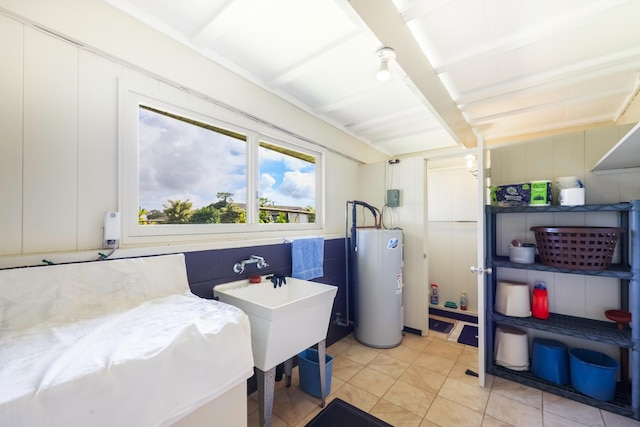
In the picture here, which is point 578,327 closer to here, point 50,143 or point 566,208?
point 566,208

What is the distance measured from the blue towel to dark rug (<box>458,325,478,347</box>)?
177cm

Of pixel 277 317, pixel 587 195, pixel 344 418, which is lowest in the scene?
pixel 344 418

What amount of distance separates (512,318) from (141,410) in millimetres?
2428

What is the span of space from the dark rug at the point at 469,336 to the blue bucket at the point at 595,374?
89 centimetres

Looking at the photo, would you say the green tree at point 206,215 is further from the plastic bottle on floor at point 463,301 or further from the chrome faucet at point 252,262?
the plastic bottle on floor at point 463,301

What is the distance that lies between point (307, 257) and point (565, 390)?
83.5 inches

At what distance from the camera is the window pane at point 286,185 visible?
2301 millimetres

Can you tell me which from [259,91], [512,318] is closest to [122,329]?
[259,91]

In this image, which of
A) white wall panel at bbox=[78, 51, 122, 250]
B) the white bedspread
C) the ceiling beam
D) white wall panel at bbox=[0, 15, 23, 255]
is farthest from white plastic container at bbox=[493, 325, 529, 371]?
white wall panel at bbox=[0, 15, 23, 255]

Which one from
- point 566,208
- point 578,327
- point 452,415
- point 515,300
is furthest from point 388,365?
point 566,208

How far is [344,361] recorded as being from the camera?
2.41 m

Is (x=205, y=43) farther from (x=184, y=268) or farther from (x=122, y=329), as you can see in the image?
(x=122, y=329)

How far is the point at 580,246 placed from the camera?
69.2 inches

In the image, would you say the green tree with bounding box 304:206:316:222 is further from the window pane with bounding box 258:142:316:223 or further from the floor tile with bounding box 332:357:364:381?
the floor tile with bounding box 332:357:364:381
